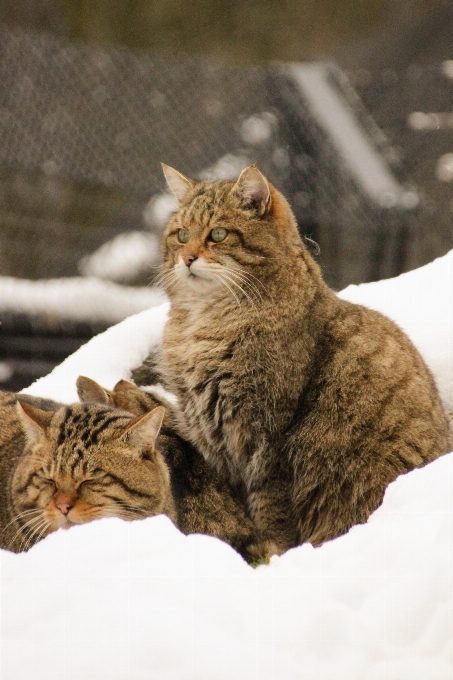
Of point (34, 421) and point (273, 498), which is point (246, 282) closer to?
point (273, 498)

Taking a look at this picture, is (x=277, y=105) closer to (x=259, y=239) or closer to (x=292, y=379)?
(x=259, y=239)

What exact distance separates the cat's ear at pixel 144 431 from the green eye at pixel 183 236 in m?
0.88

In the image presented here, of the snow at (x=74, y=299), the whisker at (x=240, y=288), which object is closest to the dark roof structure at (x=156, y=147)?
the snow at (x=74, y=299)

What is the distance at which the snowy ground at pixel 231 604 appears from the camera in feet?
4.48

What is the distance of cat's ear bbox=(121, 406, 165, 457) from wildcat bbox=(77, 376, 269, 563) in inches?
11.7

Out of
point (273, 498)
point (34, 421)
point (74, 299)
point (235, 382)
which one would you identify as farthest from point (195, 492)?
point (74, 299)

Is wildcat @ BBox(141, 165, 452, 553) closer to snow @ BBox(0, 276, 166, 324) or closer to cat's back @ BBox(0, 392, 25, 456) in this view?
cat's back @ BBox(0, 392, 25, 456)

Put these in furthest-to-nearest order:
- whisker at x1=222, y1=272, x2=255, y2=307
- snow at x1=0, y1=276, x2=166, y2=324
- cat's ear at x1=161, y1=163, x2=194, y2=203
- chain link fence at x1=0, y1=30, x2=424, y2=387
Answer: snow at x1=0, y1=276, x2=166, y2=324, chain link fence at x1=0, y1=30, x2=424, y2=387, cat's ear at x1=161, y1=163, x2=194, y2=203, whisker at x1=222, y1=272, x2=255, y2=307

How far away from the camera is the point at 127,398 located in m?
3.01

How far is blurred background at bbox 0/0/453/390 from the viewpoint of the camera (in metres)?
5.46

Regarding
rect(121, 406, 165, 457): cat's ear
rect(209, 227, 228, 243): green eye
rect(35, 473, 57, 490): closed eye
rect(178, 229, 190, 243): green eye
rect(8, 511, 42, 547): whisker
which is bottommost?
rect(8, 511, 42, 547): whisker

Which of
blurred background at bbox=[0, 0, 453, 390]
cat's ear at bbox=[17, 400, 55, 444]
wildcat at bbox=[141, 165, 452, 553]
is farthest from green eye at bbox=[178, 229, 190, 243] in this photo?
blurred background at bbox=[0, 0, 453, 390]

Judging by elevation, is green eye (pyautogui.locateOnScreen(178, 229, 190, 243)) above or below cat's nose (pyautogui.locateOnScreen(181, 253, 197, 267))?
above

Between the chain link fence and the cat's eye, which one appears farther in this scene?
the chain link fence
